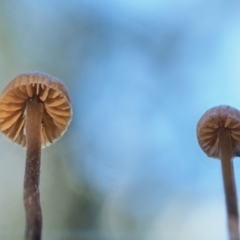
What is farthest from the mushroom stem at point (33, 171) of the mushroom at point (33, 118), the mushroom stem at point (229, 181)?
the mushroom stem at point (229, 181)

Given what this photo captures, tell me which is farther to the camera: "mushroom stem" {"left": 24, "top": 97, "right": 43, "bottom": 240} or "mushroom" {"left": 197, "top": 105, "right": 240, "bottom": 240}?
"mushroom" {"left": 197, "top": 105, "right": 240, "bottom": 240}

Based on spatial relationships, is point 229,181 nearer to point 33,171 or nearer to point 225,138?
point 225,138

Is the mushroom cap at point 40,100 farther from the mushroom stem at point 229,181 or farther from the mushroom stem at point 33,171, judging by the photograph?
the mushroom stem at point 229,181

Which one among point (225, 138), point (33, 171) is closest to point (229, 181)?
point (225, 138)

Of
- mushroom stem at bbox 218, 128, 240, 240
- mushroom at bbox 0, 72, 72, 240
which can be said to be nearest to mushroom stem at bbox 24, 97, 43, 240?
mushroom at bbox 0, 72, 72, 240

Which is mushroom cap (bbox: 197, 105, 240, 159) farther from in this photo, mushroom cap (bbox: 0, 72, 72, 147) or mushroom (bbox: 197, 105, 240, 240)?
mushroom cap (bbox: 0, 72, 72, 147)

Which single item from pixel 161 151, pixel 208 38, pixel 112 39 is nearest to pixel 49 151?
pixel 161 151

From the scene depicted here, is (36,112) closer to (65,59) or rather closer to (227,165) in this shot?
(227,165)
